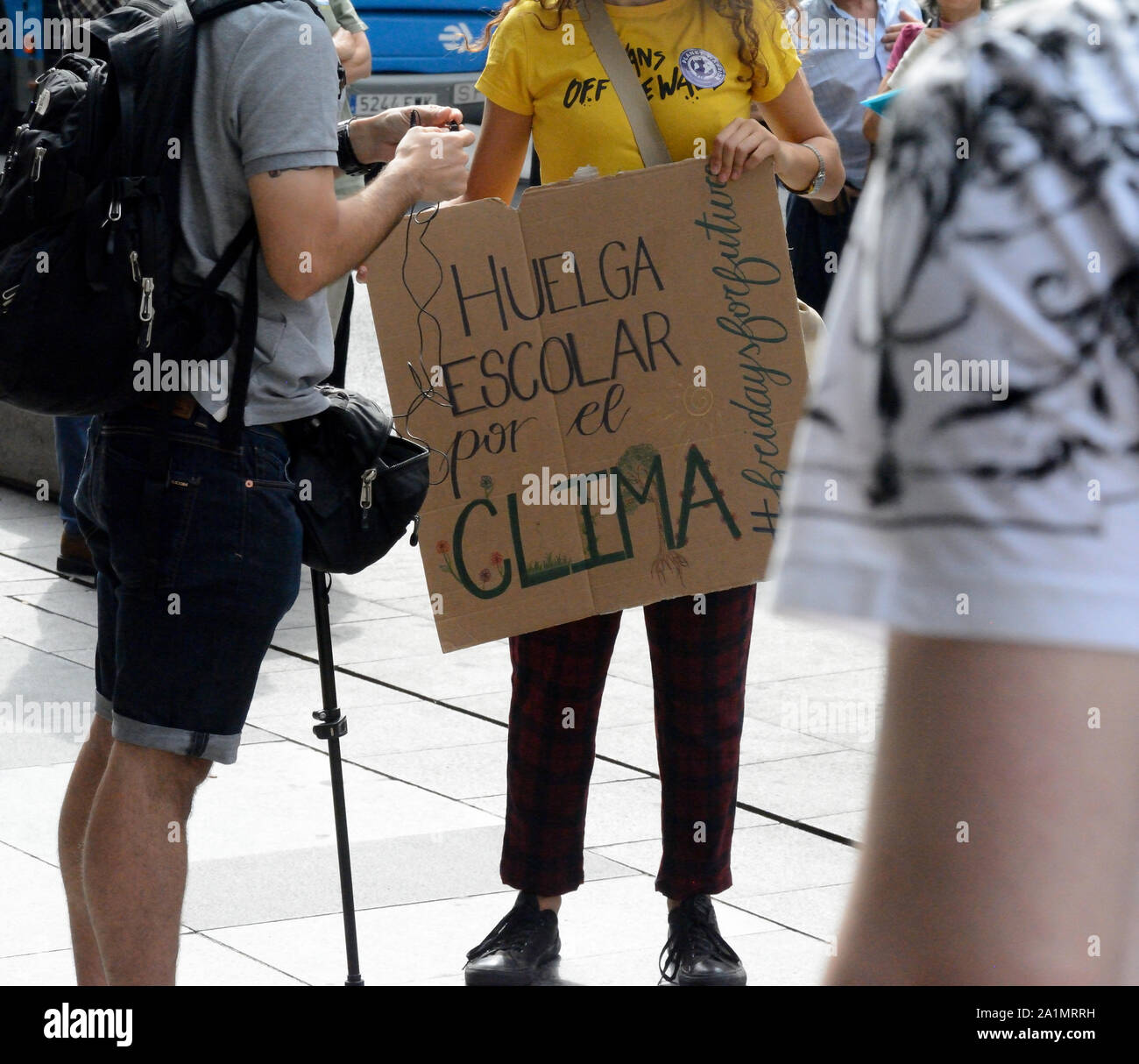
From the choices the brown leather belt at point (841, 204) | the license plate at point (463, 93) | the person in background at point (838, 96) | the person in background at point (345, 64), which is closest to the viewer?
the person in background at point (345, 64)

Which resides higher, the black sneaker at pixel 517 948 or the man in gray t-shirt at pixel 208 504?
the man in gray t-shirt at pixel 208 504

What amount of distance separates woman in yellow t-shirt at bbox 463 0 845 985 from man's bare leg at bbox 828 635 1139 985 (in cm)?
246

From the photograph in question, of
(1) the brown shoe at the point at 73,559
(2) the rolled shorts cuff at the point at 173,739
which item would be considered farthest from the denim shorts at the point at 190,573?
(1) the brown shoe at the point at 73,559

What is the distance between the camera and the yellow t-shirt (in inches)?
128

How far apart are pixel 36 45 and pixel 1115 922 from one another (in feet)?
30.5

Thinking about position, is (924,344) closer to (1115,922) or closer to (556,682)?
(1115,922)

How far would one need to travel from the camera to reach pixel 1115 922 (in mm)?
908

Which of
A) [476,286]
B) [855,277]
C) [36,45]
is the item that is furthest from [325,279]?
[36,45]

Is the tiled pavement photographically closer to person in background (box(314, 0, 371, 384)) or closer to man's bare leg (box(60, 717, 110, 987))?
man's bare leg (box(60, 717, 110, 987))

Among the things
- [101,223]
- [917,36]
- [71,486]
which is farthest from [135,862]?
[917,36]

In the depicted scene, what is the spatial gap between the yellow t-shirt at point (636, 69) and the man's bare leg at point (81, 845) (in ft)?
4.72

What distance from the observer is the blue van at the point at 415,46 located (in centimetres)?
1115

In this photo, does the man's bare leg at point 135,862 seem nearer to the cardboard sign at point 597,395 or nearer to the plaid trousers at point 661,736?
the cardboard sign at point 597,395
